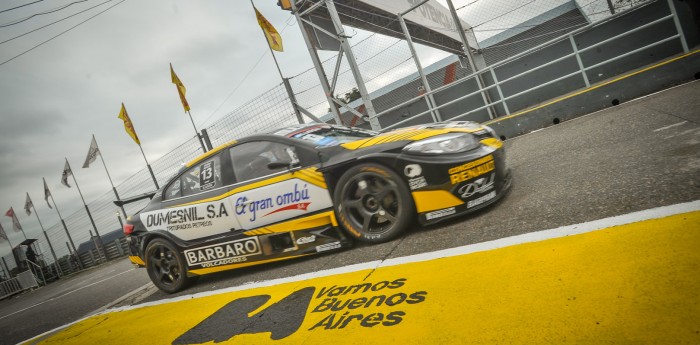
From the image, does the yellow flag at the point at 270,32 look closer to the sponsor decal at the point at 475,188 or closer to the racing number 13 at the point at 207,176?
the racing number 13 at the point at 207,176

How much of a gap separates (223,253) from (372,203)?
1782 millimetres

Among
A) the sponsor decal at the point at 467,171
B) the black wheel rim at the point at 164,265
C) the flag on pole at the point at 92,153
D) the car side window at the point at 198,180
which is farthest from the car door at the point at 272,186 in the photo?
the flag on pole at the point at 92,153

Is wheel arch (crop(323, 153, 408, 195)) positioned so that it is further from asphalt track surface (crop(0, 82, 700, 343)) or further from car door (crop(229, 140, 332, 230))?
asphalt track surface (crop(0, 82, 700, 343))

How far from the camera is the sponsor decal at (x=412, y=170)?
2709mm

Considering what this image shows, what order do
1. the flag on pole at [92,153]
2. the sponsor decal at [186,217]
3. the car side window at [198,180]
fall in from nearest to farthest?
the sponsor decal at [186,217], the car side window at [198,180], the flag on pole at [92,153]

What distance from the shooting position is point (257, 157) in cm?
345

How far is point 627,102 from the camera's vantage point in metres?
5.44

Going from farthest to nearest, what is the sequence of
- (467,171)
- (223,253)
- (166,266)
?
(166,266) → (223,253) → (467,171)

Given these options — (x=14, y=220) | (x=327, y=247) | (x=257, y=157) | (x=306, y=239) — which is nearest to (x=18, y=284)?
(x=14, y=220)

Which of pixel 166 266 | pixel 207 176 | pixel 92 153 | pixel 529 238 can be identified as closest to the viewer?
pixel 529 238

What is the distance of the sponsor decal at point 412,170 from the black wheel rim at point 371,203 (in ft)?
0.47

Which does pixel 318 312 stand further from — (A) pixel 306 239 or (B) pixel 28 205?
(B) pixel 28 205

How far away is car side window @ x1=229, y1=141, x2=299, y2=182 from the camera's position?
3.29 m

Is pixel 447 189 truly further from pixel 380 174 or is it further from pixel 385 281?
pixel 385 281
